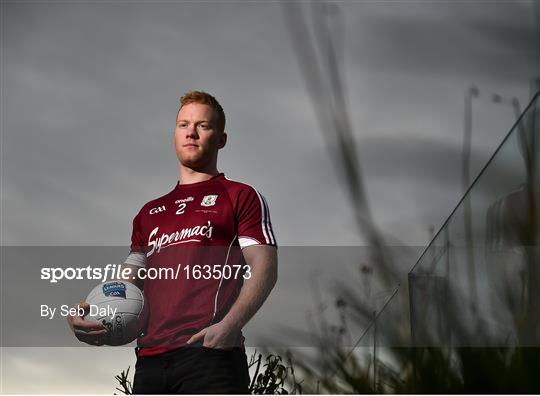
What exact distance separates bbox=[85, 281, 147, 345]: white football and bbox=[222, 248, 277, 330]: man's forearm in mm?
Answer: 419

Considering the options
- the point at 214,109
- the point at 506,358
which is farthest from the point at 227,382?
the point at 506,358

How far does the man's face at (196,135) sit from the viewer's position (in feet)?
9.95

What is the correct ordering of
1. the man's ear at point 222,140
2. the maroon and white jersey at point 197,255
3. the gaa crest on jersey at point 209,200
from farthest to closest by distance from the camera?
1. the man's ear at point 222,140
2. the gaa crest on jersey at point 209,200
3. the maroon and white jersey at point 197,255

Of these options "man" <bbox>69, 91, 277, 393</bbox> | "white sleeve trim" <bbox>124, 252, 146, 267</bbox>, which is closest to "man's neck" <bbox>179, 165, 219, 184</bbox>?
"man" <bbox>69, 91, 277, 393</bbox>

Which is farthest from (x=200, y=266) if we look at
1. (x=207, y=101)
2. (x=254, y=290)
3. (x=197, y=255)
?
(x=207, y=101)

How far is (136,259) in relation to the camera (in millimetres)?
2980

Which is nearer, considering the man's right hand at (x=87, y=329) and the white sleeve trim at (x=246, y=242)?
the man's right hand at (x=87, y=329)

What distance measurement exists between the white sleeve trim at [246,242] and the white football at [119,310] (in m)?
0.45

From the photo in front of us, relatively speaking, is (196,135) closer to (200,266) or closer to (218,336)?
(200,266)

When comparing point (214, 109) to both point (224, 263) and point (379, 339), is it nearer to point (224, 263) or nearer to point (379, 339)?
point (224, 263)

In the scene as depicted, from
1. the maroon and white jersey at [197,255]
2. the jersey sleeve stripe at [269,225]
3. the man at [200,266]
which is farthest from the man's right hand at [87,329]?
the jersey sleeve stripe at [269,225]

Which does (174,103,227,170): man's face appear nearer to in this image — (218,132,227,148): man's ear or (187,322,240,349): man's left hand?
(218,132,227,148): man's ear

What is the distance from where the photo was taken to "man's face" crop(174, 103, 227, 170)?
303cm

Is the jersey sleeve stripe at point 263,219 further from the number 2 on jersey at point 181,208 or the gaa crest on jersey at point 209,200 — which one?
the number 2 on jersey at point 181,208
